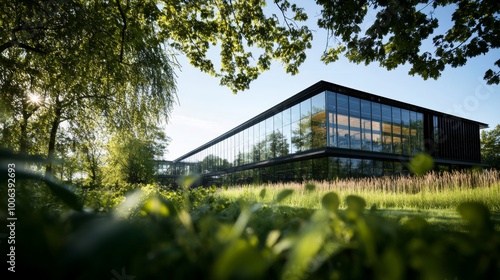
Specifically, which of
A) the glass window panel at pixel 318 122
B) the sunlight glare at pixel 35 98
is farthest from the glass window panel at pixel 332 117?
the sunlight glare at pixel 35 98

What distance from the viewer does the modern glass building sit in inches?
883

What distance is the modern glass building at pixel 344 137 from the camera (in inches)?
883

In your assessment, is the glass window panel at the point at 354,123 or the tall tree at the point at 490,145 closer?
the glass window panel at the point at 354,123

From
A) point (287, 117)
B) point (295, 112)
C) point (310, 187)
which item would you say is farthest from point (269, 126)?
point (310, 187)

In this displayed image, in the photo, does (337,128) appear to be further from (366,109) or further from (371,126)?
(371,126)

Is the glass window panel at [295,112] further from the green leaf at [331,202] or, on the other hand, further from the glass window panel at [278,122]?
the green leaf at [331,202]

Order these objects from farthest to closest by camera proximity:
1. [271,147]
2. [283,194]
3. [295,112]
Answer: [271,147], [295,112], [283,194]

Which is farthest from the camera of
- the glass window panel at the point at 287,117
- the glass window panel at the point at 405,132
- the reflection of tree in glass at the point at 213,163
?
the reflection of tree in glass at the point at 213,163

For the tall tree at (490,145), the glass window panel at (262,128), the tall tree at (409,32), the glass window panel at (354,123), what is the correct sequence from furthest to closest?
the tall tree at (490,145), the glass window panel at (262,128), the glass window panel at (354,123), the tall tree at (409,32)

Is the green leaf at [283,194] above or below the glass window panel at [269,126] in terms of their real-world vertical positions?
below

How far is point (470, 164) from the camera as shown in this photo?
1308 inches

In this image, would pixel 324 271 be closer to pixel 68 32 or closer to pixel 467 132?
pixel 68 32

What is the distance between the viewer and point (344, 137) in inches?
886

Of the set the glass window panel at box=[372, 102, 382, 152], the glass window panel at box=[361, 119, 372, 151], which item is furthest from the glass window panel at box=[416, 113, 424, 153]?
the glass window panel at box=[361, 119, 372, 151]
